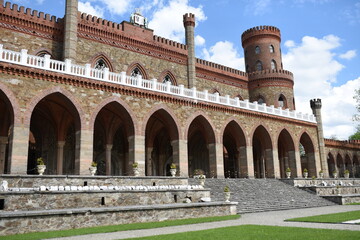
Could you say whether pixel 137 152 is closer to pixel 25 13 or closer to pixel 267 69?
pixel 25 13

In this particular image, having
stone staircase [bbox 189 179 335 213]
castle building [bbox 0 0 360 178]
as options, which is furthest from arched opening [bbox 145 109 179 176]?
stone staircase [bbox 189 179 335 213]

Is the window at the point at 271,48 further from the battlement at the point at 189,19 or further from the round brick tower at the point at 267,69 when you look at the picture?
the battlement at the point at 189,19

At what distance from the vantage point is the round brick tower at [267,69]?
119ft

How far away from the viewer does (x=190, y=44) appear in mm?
31406

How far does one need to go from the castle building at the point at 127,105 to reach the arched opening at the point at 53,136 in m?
0.07

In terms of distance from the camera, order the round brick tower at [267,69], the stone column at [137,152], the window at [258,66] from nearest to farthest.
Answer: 1. the stone column at [137,152]
2. the round brick tower at [267,69]
3. the window at [258,66]

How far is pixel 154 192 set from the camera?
16266mm

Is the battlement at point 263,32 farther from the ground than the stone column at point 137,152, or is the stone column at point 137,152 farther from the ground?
the battlement at point 263,32

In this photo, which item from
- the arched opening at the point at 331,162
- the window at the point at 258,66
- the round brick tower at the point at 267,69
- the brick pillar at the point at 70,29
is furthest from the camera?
the arched opening at the point at 331,162

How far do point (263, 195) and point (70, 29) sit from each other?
17172 millimetres

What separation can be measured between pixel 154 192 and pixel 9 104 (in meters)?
8.66

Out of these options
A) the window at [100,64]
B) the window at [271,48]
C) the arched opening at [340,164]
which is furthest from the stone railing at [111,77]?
the arched opening at [340,164]

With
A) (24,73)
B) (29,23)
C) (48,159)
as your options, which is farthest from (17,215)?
(29,23)

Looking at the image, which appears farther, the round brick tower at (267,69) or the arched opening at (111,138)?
the round brick tower at (267,69)
